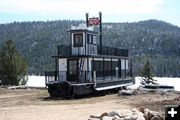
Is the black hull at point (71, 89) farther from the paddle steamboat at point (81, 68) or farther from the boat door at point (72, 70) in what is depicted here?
the boat door at point (72, 70)

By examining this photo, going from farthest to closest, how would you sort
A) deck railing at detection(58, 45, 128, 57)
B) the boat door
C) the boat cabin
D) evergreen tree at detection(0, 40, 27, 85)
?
evergreen tree at detection(0, 40, 27, 85), deck railing at detection(58, 45, 128, 57), the boat door, the boat cabin

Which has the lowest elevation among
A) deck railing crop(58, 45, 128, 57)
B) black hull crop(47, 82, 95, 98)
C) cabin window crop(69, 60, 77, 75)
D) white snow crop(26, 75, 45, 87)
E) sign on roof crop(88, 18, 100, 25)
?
white snow crop(26, 75, 45, 87)

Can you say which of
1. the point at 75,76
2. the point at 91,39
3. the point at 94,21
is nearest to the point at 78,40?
the point at 91,39

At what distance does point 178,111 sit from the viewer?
21.7 ft

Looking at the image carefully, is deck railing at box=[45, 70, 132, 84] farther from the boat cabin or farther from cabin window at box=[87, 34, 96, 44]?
cabin window at box=[87, 34, 96, 44]

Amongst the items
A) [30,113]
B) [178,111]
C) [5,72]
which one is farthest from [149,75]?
[178,111]

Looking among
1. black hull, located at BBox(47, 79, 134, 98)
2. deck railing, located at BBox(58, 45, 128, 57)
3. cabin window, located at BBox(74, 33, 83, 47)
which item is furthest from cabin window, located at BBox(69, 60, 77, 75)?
black hull, located at BBox(47, 79, 134, 98)

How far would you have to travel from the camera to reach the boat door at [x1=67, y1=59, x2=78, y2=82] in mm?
32625

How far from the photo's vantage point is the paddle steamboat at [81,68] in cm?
3050

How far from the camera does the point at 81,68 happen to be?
32.2 meters

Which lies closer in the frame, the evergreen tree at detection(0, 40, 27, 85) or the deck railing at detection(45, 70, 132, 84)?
the deck railing at detection(45, 70, 132, 84)

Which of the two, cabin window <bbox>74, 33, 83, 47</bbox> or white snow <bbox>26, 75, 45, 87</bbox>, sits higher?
cabin window <bbox>74, 33, 83, 47</bbox>

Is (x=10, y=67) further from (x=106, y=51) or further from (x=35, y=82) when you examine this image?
(x=35, y=82)

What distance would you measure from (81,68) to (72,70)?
3.39 ft
